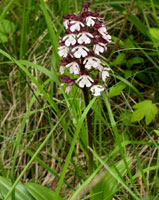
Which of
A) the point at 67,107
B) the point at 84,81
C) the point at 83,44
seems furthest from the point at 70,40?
the point at 67,107

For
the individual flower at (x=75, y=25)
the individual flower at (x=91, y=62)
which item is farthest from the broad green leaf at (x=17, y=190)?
the individual flower at (x=75, y=25)

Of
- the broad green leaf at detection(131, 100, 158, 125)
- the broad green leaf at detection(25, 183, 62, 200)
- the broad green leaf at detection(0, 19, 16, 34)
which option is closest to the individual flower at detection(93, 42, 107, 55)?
the broad green leaf at detection(131, 100, 158, 125)

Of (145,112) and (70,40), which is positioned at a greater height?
(70,40)

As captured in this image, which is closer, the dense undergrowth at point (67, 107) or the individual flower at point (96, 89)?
the individual flower at point (96, 89)

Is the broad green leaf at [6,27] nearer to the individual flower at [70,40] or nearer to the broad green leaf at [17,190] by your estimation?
the individual flower at [70,40]

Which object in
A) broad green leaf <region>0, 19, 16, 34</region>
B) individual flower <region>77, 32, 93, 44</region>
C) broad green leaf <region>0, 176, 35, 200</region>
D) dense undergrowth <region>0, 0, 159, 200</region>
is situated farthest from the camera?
broad green leaf <region>0, 19, 16, 34</region>

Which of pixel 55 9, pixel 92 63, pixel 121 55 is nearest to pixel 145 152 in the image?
pixel 121 55

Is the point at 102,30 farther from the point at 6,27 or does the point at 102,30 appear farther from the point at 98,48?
the point at 6,27

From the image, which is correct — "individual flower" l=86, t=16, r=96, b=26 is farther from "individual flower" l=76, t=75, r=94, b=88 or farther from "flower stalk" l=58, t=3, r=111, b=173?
"individual flower" l=76, t=75, r=94, b=88
